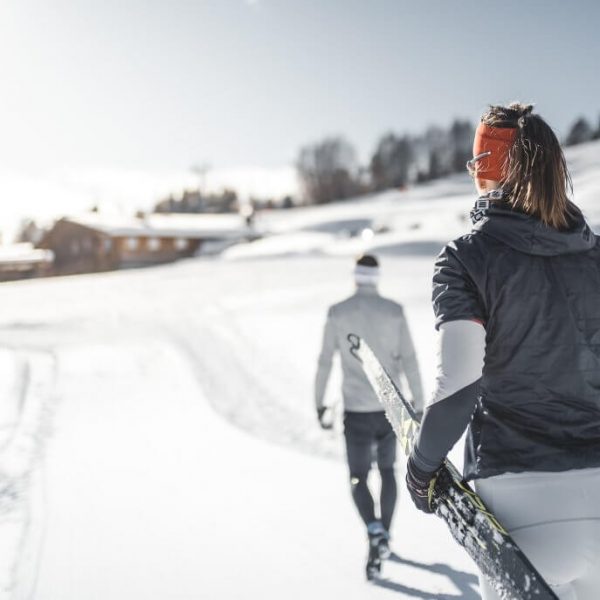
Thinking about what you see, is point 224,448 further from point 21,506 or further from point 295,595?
point 295,595

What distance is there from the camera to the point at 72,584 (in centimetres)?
374

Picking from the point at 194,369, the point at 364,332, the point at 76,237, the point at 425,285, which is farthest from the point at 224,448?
the point at 76,237

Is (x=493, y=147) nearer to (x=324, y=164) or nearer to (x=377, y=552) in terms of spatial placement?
(x=377, y=552)

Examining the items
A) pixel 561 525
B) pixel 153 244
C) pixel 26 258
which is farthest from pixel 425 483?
pixel 26 258

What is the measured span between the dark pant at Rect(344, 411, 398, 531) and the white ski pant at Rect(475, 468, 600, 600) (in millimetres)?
2318

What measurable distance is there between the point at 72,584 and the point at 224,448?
2.77 meters

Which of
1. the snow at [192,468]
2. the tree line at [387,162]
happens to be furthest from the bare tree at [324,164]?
the snow at [192,468]

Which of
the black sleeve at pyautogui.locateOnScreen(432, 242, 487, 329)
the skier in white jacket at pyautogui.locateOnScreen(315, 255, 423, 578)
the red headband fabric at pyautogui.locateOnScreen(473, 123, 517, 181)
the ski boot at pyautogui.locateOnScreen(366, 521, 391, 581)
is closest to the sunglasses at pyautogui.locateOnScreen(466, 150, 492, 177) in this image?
the red headband fabric at pyautogui.locateOnScreen(473, 123, 517, 181)

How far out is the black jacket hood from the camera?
1.62 m

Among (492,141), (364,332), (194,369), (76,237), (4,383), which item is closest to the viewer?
(492,141)

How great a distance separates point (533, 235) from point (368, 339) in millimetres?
2358

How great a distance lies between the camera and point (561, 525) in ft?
5.24

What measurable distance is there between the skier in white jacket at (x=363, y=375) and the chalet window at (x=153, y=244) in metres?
45.3

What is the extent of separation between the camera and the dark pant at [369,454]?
12.9 ft
